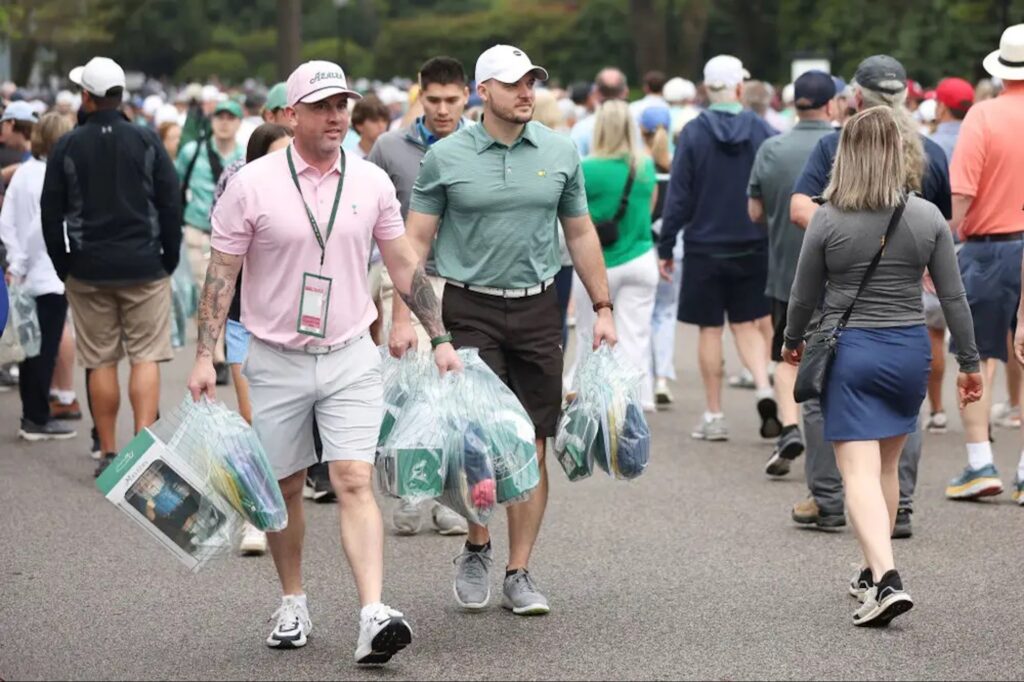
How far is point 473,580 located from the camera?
7.97 meters

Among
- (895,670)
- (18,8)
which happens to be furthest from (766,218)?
(18,8)

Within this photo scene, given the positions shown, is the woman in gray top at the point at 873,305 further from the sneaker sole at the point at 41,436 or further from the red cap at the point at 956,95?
the sneaker sole at the point at 41,436

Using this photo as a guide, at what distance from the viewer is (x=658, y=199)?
15109mm

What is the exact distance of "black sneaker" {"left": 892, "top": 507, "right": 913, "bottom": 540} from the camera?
9.39 meters

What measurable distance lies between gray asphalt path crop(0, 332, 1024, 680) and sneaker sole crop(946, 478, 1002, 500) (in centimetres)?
7

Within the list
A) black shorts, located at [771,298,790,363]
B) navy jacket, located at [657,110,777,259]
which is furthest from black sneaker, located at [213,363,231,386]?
black shorts, located at [771,298,790,363]

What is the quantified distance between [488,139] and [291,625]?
2.01 metres

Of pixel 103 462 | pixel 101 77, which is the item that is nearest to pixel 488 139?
pixel 101 77

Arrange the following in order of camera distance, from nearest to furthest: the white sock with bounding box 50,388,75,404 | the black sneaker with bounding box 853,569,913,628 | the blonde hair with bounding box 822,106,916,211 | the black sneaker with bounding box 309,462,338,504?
the black sneaker with bounding box 853,569,913,628 → the blonde hair with bounding box 822,106,916,211 → the black sneaker with bounding box 309,462,338,504 → the white sock with bounding box 50,388,75,404

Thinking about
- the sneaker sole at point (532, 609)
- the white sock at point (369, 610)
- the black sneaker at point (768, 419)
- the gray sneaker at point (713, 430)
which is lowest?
the gray sneaker at point (713, 430)

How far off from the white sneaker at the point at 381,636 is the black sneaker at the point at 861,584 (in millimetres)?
1934

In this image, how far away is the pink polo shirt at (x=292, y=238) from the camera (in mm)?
7031

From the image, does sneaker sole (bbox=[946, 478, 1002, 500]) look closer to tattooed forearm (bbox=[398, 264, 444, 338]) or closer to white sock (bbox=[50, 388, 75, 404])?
tattooed forearm (bbox=[398, 264, 444, 338])

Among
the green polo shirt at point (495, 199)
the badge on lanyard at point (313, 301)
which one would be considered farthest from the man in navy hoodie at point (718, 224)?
the badge on lanyard at point (313, 301)
